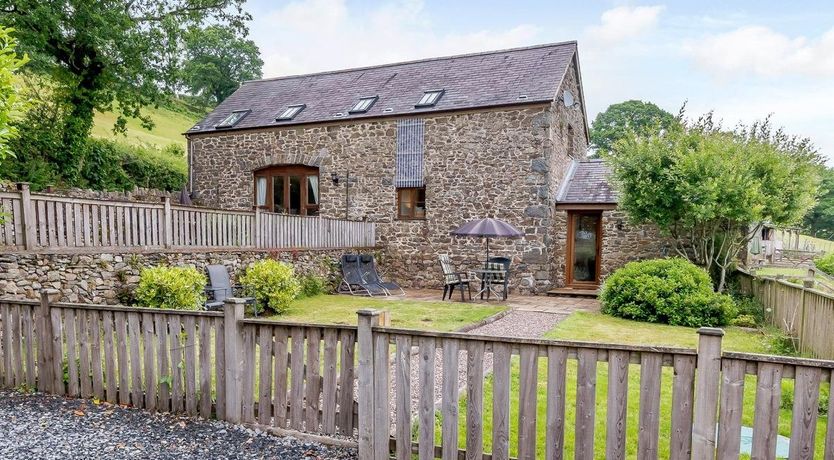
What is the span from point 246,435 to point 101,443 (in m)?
0.99

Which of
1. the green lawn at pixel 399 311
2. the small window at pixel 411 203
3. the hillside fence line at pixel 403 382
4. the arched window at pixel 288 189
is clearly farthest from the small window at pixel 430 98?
the hillside fence line at pixel 403 382

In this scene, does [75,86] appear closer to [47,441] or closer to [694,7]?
A: [47,441]

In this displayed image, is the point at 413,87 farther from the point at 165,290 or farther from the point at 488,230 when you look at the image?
the point at 165,290

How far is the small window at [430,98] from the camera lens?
1404cm

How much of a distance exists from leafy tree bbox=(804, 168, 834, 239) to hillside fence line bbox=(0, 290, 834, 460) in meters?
56.3

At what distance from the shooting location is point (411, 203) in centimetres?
1441

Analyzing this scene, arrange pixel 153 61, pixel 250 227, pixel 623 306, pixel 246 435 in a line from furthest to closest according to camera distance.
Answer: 1. pixel 153 61
2. pixel 250 227
3. pixel 623 306
4. pixel 246 435

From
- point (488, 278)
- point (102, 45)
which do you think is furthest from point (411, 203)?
point (102, 45)

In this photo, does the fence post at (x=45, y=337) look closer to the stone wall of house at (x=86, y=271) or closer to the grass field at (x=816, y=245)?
the stone wall of house at (x=86, y=271)

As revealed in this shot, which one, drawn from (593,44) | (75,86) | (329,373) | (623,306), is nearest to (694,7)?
(593,44)

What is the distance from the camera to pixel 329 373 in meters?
3.35

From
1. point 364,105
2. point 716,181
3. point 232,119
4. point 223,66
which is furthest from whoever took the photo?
point 223,66

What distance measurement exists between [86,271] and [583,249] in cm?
1129

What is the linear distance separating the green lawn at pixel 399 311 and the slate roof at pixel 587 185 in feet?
15.6
